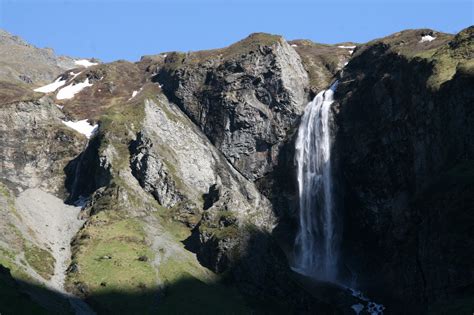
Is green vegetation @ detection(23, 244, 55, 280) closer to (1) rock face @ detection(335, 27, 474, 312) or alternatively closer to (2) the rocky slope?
(2) the rocky slope

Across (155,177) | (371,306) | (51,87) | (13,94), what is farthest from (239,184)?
(51,87)

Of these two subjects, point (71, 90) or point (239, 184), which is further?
point (71, 90)

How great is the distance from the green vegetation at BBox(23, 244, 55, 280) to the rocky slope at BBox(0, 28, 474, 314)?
235 mm

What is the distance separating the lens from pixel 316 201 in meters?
104

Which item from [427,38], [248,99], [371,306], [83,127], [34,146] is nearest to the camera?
[371,306]

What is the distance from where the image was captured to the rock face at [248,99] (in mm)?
121938

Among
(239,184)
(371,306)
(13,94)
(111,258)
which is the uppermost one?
(13,94)

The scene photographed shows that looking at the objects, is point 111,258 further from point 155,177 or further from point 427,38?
point 427,38

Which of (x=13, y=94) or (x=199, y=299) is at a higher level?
(x=13, y=94)

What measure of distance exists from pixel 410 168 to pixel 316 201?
2230 centimetres

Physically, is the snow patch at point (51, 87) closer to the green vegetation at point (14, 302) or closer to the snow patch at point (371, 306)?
the green vegetation at point (14, 302)

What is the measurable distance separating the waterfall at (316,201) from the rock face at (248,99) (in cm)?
902

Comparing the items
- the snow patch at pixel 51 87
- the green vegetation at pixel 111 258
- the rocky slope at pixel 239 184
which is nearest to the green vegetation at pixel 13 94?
the rocky slope at pixel 239 184

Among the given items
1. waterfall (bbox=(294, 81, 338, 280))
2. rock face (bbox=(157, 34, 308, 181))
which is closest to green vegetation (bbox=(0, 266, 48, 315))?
waterfall (bbox=(294, 81, 338, 280))
